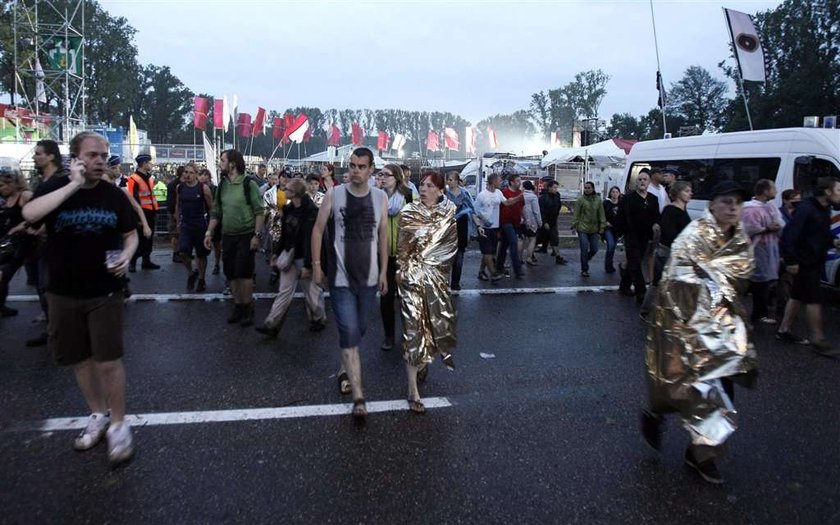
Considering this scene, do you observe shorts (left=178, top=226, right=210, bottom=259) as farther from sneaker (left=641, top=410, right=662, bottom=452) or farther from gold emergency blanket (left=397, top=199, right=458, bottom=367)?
sneaker (left=641, top=410, right=662, bottom=452)

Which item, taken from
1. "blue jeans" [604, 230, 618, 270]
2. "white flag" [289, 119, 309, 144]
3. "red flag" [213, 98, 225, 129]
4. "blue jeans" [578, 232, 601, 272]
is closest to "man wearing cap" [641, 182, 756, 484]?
"blue jeans" [604, 230, 618, 270]

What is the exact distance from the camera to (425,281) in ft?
Result: 13.8

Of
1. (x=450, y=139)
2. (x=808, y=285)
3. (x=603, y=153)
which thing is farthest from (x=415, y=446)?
(x=450, y=139)

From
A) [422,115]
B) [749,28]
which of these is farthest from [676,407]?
[422,115]

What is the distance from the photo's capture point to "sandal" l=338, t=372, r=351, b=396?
14.2 ft

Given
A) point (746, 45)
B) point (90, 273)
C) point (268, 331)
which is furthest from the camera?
point (746, 45)

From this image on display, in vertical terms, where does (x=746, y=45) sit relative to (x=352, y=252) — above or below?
above

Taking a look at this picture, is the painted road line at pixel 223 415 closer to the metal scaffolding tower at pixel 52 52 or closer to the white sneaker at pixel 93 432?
the white sneaker at pixel 93 432

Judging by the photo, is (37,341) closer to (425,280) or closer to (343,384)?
(343,384)

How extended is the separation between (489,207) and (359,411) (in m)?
5.89

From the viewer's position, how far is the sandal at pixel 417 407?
157 inches

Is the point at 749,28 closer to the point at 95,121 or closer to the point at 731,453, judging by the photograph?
the point at 731,453

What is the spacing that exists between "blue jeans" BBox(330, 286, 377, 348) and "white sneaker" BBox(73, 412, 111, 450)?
59.1 inches

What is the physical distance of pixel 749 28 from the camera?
55.1ft
